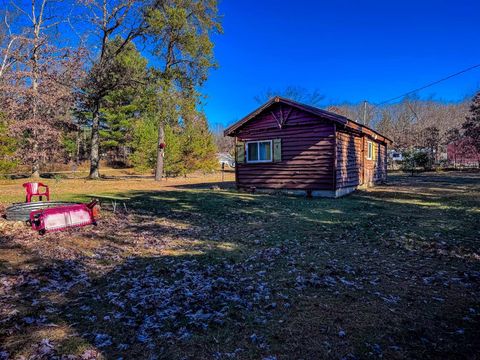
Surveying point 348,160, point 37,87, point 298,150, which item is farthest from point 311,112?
point 37,87

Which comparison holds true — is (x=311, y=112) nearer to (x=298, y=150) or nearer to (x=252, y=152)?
(x=298, y=150)

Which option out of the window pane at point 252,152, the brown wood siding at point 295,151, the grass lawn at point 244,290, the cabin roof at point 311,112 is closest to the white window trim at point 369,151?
the cabin roof at point 311,112

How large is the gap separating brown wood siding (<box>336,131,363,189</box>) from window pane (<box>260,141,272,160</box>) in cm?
362

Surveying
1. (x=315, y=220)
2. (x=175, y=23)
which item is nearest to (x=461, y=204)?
(x=315, y=220)

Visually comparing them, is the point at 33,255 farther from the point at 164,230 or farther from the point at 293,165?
the point at 293,165

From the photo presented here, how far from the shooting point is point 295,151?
16.1 m

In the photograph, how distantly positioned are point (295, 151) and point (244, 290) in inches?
470

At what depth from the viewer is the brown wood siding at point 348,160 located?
15602 mm

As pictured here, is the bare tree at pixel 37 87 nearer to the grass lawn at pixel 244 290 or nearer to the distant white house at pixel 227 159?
the grass lawn at pixel 244 290

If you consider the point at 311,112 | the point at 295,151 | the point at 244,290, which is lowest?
the point at 244,290

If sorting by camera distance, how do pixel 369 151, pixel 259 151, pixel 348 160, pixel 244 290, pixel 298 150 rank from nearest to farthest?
pixel 244 290, pixel 298 150, pixel 348 160, pixel 259 151, pixel 369 151

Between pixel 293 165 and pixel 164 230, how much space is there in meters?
9.06

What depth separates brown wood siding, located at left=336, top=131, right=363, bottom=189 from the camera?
15.6 meters

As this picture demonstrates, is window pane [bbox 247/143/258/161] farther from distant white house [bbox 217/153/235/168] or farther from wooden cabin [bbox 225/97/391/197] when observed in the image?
distant white house [bbox 217/153/235/168]
